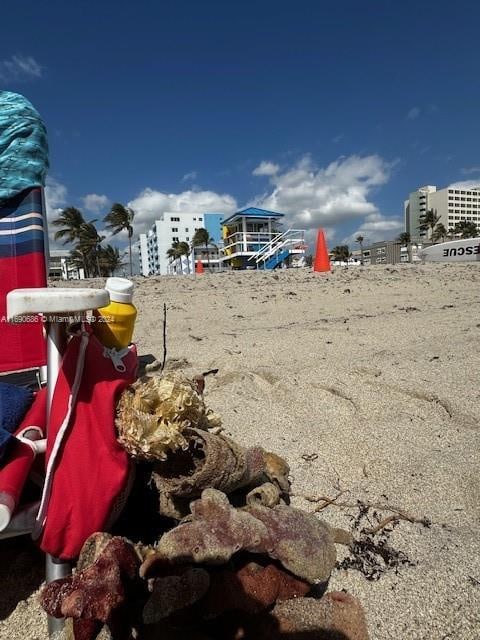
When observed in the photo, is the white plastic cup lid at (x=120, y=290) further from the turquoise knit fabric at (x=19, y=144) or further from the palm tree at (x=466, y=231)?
the palm tree at (x=466, y=231)

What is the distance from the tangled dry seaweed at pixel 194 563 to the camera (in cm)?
94

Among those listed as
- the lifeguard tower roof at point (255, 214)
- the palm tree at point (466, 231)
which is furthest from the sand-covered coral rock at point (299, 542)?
the palm tree at point (466, 231)

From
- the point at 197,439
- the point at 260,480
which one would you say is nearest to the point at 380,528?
the point at 260,480

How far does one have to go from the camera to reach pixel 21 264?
2242 millimetres

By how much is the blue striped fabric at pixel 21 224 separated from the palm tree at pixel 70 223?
39285 mm

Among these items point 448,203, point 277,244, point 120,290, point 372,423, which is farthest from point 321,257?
point 448,203

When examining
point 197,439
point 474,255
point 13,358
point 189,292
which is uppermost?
point 474,255

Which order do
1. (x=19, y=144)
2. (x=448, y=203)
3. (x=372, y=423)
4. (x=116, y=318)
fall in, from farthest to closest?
(x=448, y=203), (x=372, y=423), (x=19, y=144), (x=116, y=318)

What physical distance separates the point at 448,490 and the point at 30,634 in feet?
5.38

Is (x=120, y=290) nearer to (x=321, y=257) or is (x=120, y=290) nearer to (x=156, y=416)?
(x=156, y=416)

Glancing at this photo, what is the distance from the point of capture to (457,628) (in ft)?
3.53

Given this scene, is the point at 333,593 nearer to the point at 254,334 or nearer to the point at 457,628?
the point at 457,628

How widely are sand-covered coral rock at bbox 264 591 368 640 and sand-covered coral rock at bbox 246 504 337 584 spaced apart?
0.21 ft

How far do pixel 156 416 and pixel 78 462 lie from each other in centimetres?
24
